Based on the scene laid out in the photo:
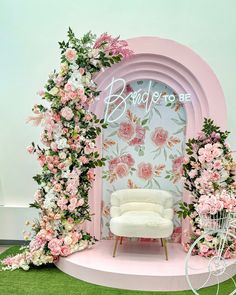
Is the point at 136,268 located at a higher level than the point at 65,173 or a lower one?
lower

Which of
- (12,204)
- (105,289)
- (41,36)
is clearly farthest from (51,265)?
(41,36)

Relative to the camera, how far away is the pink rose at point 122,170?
5307mm

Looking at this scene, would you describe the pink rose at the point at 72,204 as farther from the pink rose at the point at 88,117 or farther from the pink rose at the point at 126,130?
the pink rose at the point at 126,130

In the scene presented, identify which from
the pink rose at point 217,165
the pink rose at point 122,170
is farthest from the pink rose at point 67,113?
the pink rose at point 217,165

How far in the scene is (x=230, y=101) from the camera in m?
5.26

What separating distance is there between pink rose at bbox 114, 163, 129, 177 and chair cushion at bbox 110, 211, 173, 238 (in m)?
1.00

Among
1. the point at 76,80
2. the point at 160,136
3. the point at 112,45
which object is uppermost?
the point at 112,45

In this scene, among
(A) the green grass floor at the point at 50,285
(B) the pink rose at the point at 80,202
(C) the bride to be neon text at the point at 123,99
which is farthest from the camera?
(C) the bride to be neon text at the point at 123,99

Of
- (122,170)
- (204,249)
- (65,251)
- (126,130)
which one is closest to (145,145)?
(126,130)

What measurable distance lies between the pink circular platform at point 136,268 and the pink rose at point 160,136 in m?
1.47

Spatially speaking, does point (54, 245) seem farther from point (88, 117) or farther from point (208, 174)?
point (208, 174)

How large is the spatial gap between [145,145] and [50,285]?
7.66 ft

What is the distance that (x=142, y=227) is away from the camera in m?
4.29

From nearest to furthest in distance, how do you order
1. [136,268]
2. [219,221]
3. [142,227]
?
[219,221] → [136,268] → [142,227]
